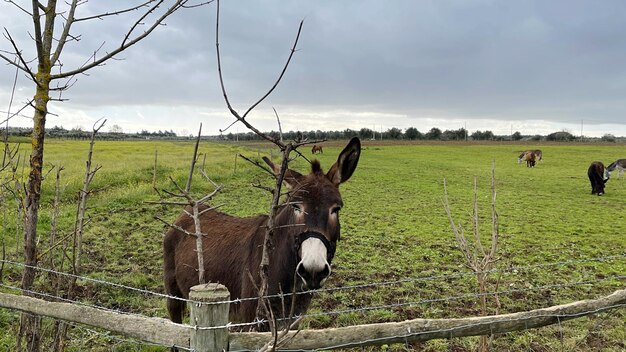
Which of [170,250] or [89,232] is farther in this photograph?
[89,232]

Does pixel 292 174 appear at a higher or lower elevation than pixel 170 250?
higher

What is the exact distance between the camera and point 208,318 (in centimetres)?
174

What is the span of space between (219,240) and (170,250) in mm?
802

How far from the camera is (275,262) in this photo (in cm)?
317

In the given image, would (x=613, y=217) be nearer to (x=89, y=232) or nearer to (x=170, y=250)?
(x=170, y=250)

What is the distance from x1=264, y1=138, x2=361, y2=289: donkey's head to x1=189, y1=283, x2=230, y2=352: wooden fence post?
2.76ft


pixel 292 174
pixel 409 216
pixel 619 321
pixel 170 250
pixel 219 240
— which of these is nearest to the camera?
pixel 292 174

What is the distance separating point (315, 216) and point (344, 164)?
2.32 ft

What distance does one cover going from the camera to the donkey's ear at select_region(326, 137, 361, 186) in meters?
3.36

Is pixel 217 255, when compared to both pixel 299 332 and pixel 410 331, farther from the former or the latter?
pixel 410 331

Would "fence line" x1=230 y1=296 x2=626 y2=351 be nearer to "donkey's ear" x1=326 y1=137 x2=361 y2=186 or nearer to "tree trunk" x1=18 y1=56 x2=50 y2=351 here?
"donkey's ear" x1=326 y1=137 x2=361 y2=186

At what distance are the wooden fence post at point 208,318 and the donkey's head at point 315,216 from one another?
0.84m

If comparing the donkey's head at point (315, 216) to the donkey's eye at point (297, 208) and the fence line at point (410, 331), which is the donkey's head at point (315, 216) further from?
the fence line at point (410, 331)

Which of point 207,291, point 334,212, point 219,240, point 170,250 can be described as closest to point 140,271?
point 170,250
